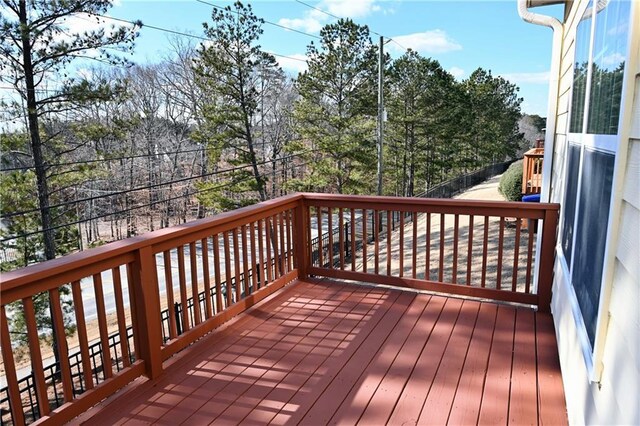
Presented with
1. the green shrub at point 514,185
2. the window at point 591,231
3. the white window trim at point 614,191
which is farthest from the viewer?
the green shrub at point 514,185

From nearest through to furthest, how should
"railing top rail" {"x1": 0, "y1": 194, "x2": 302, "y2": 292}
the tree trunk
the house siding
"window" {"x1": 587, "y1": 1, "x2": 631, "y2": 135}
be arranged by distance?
the house siding, "window" {"x1": 587, "y1": 1, "x2": 631, "y2": 135}, "railing top rail" {"x1": 0, "y1": 194, "x2": 302, "y2": 292}, the tree trunk

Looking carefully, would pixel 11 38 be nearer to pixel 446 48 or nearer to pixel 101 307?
pixel 101 307

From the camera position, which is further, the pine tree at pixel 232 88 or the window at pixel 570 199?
the pine tree at pixel 232 88

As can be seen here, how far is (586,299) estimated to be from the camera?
162 centimetres

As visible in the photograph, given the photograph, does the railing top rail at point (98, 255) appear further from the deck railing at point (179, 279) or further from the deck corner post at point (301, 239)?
the deck corner post at point (301, 239)

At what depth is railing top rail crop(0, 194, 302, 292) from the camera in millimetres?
1729

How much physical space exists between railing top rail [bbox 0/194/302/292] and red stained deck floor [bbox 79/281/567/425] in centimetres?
73

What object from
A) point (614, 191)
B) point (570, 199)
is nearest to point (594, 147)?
point (614, 191)

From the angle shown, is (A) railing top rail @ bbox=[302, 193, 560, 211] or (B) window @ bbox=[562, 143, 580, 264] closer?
(B) window @ bbox=[562, 143, 580, 264]

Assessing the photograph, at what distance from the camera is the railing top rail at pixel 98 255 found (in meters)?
1.73

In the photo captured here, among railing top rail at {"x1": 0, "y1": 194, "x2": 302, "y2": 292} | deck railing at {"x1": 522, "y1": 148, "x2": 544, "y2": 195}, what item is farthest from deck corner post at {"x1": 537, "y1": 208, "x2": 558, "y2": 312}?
deck railing at {"x1": 522, "y1": 148, "x2": 544, "y2": 195}

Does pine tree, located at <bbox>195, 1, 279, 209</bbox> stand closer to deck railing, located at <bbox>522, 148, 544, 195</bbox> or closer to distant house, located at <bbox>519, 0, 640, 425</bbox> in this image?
deck railing, located at <bbox>522, 148, 544, 195</bbox>

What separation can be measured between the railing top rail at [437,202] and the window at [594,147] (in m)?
0.52

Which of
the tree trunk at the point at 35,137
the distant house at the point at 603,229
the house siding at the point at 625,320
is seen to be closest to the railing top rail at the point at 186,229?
the distant house at the point at 603,229
